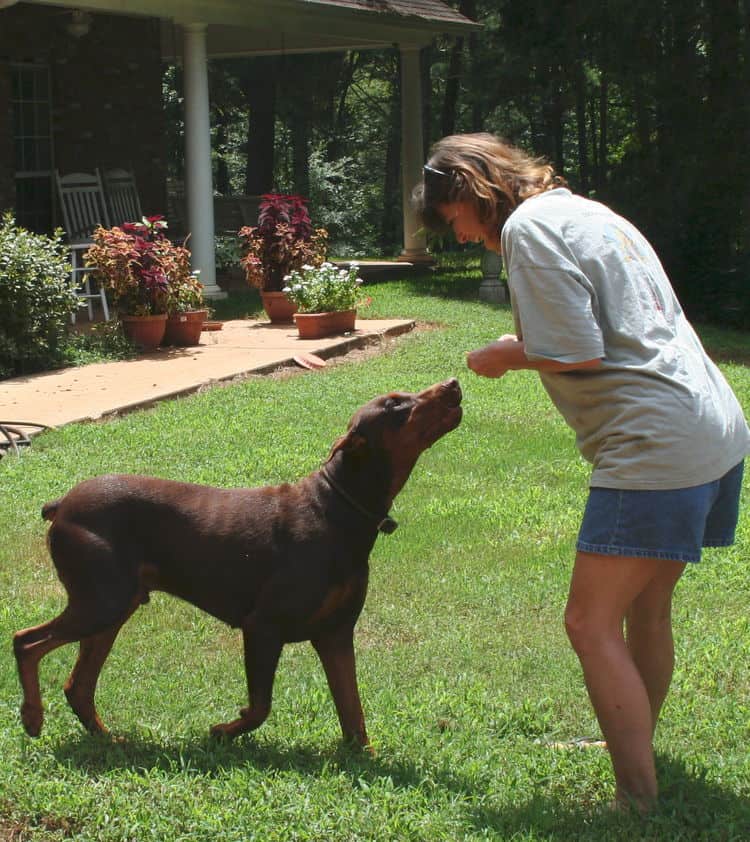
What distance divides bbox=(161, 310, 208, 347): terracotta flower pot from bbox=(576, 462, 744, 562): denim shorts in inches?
356

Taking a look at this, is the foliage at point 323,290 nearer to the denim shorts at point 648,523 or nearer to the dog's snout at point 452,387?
the dog's snout at point 452,387

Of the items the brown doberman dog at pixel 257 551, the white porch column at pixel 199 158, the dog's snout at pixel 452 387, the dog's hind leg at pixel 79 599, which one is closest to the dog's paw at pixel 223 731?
the brown doberman dog at pixel 257 551

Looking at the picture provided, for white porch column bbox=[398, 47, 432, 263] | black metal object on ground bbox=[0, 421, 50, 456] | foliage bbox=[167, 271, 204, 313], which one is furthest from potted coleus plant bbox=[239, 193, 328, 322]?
black metal object on ground bbox=[0, 421, 50, 456]

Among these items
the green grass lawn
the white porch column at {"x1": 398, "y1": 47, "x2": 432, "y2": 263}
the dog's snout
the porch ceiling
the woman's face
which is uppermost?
the porch ceiling

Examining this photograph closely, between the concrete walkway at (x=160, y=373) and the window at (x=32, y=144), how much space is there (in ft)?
10.1

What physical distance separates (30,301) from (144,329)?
65.8 inches

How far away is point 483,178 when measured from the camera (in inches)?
129

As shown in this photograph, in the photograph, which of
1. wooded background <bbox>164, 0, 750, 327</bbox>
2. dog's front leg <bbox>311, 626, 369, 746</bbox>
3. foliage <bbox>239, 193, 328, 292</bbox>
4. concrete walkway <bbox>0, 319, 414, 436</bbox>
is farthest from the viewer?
wooded background <bbox>164, 0, 750, 327</bbox>

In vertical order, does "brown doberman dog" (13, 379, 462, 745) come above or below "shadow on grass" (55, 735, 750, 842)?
above

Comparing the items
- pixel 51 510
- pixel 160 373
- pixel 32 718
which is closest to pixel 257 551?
pixel 51 510

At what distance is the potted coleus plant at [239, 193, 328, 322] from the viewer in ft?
44.0

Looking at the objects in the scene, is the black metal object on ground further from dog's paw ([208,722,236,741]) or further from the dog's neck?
the dog's neck

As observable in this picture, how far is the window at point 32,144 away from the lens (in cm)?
1445

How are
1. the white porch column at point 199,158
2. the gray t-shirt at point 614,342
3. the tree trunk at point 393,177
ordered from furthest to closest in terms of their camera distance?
the tree trunk at point 393,177 < the white porch column at point 199,158 < the gray t-shirt at point 614,342
